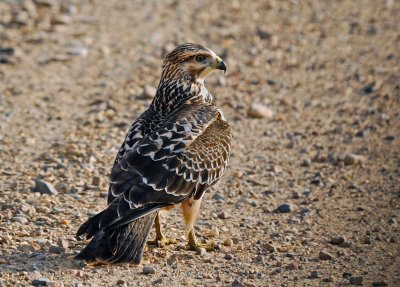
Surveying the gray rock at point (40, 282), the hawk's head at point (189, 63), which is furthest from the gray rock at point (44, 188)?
the gray rock at point (40, 282)

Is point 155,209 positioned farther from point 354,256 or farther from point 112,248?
point 354,256

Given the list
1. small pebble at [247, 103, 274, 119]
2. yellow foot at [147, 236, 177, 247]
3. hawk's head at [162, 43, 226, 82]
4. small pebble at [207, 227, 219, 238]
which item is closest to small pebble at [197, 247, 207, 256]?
yellow foot at [147, 236, 177, 247]

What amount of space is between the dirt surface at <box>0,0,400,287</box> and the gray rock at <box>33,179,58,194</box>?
4.3 inches

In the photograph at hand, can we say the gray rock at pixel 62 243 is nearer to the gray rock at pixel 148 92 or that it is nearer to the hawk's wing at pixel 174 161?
the hawk's wing at pixel 174 161

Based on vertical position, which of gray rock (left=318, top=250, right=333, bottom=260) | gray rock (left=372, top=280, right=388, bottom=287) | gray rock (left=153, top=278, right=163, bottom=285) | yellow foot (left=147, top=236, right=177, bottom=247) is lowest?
gray rock (left=153, top=278, right=163, bottom=285)

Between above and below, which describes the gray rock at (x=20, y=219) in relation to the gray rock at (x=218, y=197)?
below

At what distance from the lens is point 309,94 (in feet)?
44.9

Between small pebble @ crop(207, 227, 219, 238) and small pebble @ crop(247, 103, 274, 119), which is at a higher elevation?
small pebble @ crop(247, 103, 274, 119)

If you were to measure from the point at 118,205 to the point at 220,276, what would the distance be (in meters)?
1.13

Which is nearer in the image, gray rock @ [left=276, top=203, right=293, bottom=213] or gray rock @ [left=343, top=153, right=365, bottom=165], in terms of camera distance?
gray rock @ [left=276, top=203, right=293, bottom=213]

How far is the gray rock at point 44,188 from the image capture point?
9516mm

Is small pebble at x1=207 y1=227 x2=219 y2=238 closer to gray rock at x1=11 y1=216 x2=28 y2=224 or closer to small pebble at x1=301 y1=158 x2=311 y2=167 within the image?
gray rock at x1=11 y1=216 x2=28 y2=224

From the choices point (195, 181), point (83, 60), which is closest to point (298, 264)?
point (195, 181)

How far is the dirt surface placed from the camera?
8109 mm
